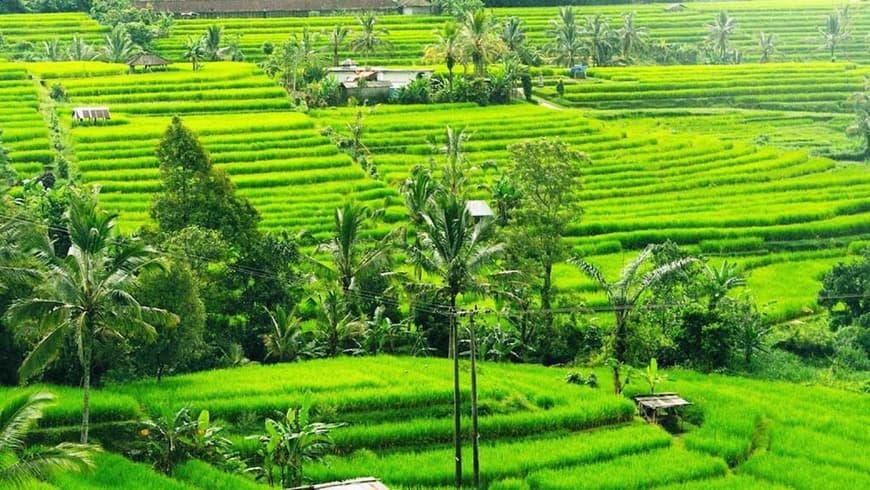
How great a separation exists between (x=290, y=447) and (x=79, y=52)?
38.4m

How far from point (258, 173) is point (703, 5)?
4783cm

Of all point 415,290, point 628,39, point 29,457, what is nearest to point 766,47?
point 628,39

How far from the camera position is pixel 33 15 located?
205 feet

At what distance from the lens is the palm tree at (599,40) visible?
60938mm

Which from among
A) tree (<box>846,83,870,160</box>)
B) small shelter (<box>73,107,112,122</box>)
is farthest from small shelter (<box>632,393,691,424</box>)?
small shelter (<box>73,107,112,122</box>)

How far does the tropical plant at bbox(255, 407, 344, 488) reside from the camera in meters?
19.1

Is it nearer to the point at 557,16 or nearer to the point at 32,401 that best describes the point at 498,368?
the point at 32,401

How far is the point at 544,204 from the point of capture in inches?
1096

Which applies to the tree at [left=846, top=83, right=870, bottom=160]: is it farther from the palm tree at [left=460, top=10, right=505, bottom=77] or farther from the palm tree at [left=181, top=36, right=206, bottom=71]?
the palm tree at [left=181, top=36, right=206, bottom=71]

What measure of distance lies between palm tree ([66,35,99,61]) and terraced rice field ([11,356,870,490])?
32.9 metres

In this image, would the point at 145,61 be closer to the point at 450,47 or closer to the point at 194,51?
the point at 194,51

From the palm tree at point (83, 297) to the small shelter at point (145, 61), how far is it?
103ft

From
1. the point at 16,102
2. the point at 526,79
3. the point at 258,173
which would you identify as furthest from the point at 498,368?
the point at 526,79

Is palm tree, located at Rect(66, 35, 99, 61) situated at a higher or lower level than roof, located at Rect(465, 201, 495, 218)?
higher
